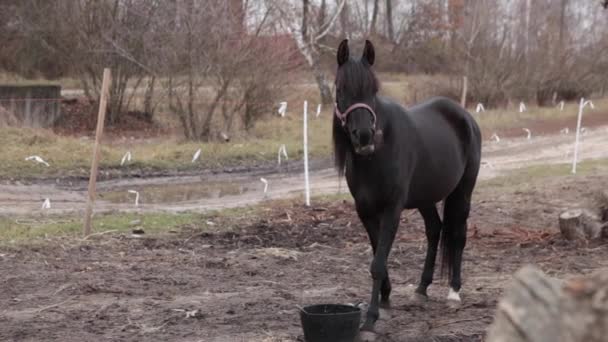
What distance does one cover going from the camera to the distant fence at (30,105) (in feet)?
66.5

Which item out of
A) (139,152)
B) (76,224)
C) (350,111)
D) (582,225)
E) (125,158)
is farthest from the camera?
(139,152)

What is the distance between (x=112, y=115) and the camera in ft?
75.8

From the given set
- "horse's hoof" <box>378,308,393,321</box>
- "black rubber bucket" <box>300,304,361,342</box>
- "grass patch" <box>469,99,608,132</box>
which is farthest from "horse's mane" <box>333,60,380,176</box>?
"grass patch" <box>469,99,608,132</box>

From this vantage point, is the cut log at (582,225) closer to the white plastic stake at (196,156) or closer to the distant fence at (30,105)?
the white plastic stake at (196,156)

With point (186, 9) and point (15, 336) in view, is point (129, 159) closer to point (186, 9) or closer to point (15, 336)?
point (186, 9)

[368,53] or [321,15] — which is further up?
[321,15]

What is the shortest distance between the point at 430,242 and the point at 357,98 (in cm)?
203

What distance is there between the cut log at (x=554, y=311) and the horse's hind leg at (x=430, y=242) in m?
5.27

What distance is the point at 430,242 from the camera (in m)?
7.20

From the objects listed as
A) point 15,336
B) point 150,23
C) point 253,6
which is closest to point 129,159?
point 150,23

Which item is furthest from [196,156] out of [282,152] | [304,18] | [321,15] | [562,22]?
[562,22]

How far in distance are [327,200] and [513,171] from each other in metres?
6.17

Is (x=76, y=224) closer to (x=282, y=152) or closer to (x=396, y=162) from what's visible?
(x=396, y=162)

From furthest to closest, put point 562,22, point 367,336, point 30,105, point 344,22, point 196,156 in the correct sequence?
point 562,22 < point 344,22 < point 30,105 < point 196,156 < point 367,336
